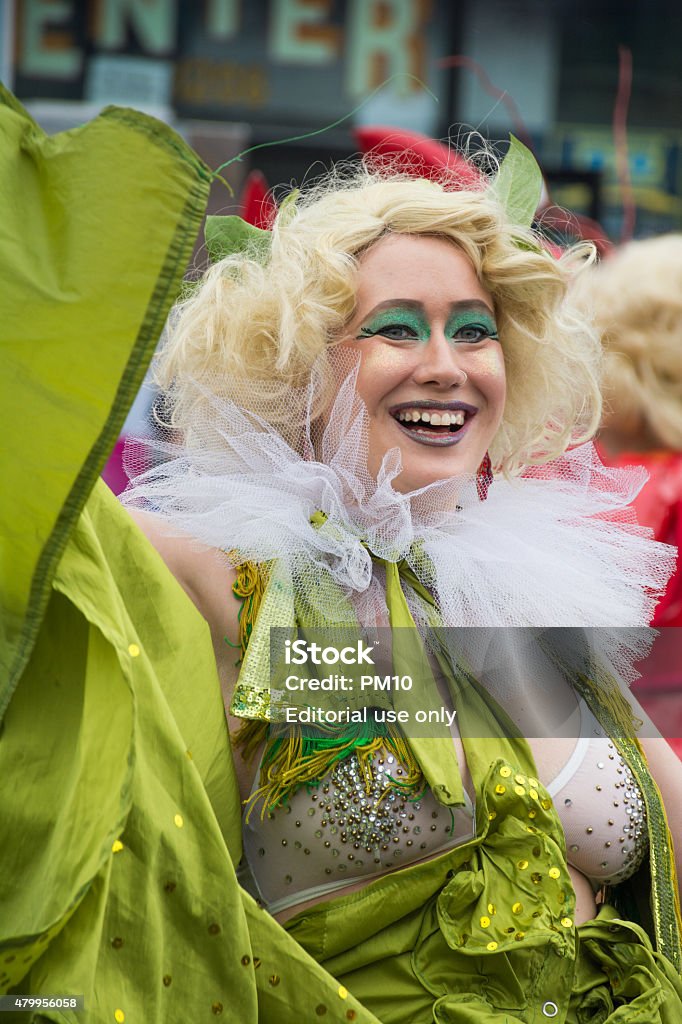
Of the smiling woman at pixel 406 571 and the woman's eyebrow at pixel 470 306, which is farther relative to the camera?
the woman's eyebrow at pixel 470 306

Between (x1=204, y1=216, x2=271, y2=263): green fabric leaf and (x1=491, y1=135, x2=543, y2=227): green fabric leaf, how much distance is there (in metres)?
0.41

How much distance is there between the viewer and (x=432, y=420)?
194 cm

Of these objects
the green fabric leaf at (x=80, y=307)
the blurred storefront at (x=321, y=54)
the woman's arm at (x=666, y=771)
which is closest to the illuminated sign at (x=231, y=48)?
the blurred storefront at (x=321, y=54)

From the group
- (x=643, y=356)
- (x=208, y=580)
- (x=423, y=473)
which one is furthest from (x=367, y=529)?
(x=643, y=356)

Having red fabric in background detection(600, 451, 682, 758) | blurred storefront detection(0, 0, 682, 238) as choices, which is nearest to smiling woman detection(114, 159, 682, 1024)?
red fabric in background detection(600, 451, 682, 758)

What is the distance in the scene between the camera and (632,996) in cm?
181

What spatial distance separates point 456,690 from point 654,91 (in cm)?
671

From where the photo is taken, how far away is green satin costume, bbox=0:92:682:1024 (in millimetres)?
1217

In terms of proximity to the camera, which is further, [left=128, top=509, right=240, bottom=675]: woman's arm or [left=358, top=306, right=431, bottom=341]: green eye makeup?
[left=358, top=306, right=431, bottom=341]: green eye makeup

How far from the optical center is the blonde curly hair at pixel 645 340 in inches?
134

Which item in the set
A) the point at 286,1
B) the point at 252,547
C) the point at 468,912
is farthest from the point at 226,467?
the point at 286,1

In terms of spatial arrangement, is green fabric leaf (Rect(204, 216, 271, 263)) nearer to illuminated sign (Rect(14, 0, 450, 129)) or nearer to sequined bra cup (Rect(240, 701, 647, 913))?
sequined bra cup (Rect(240, 701, 647, 913))

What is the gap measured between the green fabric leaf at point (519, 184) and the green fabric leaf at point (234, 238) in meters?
0.41

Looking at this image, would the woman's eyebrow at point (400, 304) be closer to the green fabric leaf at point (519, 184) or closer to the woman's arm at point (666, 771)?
the green fabric leaf at point (519, 184)
